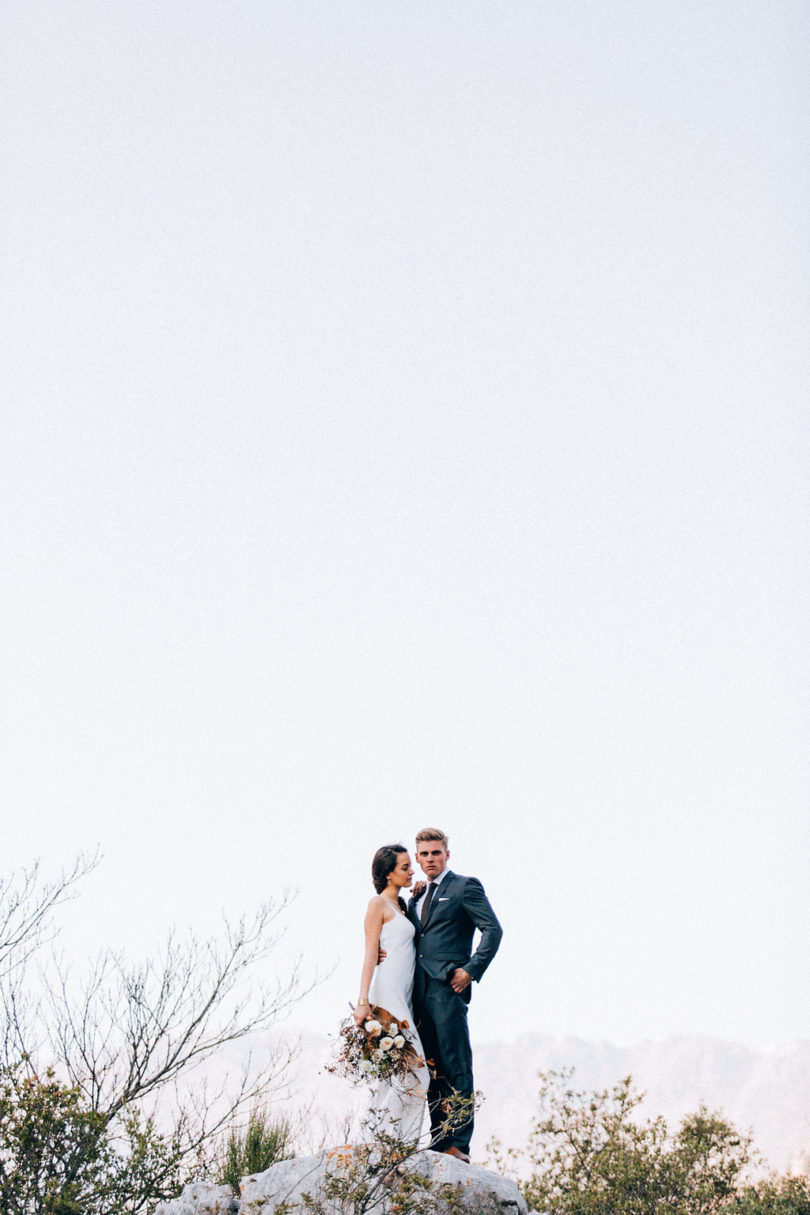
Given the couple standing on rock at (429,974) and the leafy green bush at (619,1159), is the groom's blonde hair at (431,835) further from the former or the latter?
the leafy green bush at (619,1159)

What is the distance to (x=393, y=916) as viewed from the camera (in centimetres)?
895

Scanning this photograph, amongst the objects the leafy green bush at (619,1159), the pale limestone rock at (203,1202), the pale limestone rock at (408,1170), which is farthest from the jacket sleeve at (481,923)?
the leafy green bush at (619,1159)

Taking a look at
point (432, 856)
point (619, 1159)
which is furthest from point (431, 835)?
point (619, 1159)

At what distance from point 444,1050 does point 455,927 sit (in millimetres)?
905

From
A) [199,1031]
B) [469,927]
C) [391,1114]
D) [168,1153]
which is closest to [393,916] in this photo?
[469,927]

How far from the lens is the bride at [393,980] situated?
27.0ft

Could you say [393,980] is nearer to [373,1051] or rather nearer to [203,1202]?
[373,1051]

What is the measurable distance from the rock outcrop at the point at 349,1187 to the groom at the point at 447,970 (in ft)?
1.40

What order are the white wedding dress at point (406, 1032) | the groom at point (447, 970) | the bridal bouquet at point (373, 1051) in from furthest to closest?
the groom at point (447, 970) → the white wedding dress at point (406, 1032) → the bridal bouquet at point (373, 1051)

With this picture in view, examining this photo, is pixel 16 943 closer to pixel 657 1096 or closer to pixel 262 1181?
pixel 262 1181

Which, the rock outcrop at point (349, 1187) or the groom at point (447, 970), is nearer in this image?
the rock outcrop at point (349, 1187)

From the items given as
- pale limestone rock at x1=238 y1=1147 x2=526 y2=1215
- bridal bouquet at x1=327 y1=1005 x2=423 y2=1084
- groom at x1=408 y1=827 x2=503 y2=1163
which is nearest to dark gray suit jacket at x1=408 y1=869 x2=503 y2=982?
groom at x1=408 y1=827 x2=503 y2=1163

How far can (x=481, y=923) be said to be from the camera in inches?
344

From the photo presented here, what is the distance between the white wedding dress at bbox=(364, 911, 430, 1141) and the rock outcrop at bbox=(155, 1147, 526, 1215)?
0.38 metres
